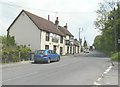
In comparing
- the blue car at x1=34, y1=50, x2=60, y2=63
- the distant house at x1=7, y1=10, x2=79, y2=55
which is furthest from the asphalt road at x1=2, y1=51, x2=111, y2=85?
the distant house at x1=7, y1=10, x2=79, y2=55

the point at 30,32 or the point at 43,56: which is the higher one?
the point at 30,32

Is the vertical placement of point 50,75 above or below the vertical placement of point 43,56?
below

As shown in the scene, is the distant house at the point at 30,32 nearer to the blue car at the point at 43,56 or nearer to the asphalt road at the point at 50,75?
the blue car at the point at 43,56

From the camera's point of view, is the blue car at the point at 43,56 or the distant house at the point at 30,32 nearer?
the blue car at the point at 43,56

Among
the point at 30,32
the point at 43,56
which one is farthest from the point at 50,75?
the point at 30,32

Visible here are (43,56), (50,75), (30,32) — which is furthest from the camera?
(30,32)

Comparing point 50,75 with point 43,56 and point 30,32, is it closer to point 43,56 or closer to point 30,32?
point 43,56

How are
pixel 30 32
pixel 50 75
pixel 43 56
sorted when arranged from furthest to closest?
pixel 30 32
pixel 43 56
pixel 50 75

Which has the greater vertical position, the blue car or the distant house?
the distant house

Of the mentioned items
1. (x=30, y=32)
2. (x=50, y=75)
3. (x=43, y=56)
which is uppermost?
(x=30, y=32)

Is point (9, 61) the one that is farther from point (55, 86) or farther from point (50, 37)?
point (50, 37)

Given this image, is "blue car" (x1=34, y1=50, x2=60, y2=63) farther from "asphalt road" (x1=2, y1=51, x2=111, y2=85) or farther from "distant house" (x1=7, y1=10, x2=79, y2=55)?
"distant house" (x1=7, y1=10, x2=79, y2=55)

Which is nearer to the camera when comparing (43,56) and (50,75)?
(50,75)

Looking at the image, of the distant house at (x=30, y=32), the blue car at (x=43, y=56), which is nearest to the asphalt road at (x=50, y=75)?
the blue car at (x=43, y=56)
